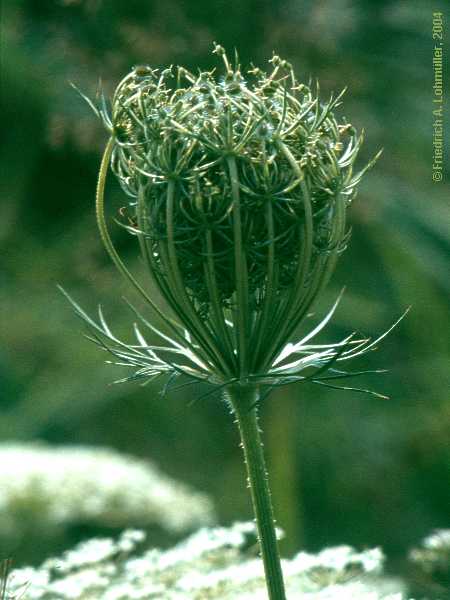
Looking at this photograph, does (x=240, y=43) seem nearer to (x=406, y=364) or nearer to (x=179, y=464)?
(x=406, y=364)

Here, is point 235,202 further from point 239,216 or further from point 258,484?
point 258,484

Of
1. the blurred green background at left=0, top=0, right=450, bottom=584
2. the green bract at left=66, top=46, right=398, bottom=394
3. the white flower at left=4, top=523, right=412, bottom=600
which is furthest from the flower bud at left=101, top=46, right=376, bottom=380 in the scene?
the blurred green background at left=0, top=0, right=450, bottom=584

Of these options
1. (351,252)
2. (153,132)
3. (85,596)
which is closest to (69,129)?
(351,252)

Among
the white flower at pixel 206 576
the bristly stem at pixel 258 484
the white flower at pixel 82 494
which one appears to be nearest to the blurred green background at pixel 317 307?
the white flower at pixel 82 494

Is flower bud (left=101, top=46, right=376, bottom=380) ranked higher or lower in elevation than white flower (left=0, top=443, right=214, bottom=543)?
lower

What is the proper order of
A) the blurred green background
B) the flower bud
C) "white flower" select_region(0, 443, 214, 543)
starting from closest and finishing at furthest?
the flower bud < "white flower" select_region(0, 443, 214, 543) < the blurred green background

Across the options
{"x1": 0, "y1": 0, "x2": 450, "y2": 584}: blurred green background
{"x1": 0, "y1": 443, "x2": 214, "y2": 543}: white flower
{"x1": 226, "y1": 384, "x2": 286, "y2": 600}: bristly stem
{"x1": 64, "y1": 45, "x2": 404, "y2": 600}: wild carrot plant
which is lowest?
{"x1": 226, "y1": 384, "x2": 286, "y2": 600}: bristly stem

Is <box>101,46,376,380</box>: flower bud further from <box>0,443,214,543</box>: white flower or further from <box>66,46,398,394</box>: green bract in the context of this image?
<box>0,443,214,543</box>: white flower
